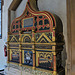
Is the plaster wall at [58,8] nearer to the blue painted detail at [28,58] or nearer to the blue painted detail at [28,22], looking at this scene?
the blue painted detail at [28,22]

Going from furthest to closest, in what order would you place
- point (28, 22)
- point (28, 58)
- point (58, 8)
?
point (58, 8)
point (28, 22)
point (28, 58)

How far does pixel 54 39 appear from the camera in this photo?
2.40 meters

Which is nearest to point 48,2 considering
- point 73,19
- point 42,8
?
point 42,8

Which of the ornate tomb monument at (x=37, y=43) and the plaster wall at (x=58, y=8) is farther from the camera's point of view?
the plaster wall at (x=58, y=8)

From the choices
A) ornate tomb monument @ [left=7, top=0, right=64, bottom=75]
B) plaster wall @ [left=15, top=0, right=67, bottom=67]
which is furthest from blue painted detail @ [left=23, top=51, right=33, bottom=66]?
plaster wall @ [left=15, top=0, right=67, bottom=67]

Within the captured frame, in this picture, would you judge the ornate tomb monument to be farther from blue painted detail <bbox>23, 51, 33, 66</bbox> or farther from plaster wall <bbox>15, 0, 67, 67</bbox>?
plaster wall <bbox>15, 0, 67, 67</bbox>

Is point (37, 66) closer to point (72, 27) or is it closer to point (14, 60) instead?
point (14, 60)

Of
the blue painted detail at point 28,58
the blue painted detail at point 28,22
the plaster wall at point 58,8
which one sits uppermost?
the plaster wall at point 58,8

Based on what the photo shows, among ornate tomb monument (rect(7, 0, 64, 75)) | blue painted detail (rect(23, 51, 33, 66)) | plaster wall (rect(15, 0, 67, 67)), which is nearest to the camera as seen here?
ornate tomb monument (rect(7, 0, 64, 75))

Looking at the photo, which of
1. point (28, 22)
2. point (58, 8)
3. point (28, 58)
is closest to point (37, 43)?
point (28, 58)

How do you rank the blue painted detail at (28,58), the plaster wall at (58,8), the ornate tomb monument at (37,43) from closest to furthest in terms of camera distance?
the ornate tomb monument at (37,43) < the blue painted detail at (28,58) < the plaster wall at (58,8)

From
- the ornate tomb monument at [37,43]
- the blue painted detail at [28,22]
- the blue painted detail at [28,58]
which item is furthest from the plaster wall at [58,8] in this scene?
the blue painted detail at [28,58]

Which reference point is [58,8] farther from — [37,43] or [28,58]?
[28,58]

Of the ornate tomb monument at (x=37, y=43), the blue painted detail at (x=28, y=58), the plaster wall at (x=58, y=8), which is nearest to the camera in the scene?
the ornate tomb monument at (x=37, y=43)
